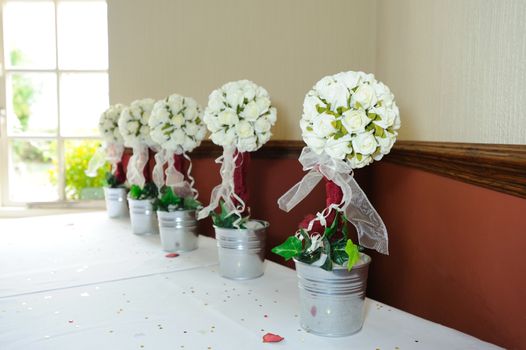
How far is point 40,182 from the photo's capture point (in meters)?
3.54

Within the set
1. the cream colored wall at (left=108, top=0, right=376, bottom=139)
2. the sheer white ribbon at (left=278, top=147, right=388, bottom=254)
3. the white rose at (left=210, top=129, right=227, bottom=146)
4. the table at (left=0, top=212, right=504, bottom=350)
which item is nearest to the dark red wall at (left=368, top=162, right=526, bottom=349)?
the table at (left=0, top=212, right=504, bottom=350)

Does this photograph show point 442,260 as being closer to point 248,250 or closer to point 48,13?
point 248,250

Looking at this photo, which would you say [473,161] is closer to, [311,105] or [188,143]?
[311,105]

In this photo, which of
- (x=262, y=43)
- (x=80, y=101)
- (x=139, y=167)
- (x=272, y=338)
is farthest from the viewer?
(x=80, y=101)

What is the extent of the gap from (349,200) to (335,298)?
0.68 feet

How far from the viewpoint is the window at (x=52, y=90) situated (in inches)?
133

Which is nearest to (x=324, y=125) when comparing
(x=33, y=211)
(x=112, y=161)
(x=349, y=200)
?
(x=349, y=200)

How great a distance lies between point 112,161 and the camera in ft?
9.02

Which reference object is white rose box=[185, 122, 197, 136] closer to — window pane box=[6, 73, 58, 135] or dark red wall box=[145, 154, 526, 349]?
dark red wall box=[145, 154, 526, 349]

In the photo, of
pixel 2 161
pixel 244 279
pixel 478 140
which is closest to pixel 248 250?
pixel 244 279

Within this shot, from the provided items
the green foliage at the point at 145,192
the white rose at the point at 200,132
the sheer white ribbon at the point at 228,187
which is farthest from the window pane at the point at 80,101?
the sheer white ribbon at the point at 228,187

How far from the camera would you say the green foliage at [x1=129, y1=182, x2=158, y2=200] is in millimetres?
2195

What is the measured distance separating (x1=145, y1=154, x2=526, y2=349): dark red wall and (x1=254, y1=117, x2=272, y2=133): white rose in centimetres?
43

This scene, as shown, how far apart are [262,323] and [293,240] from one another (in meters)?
0.20
